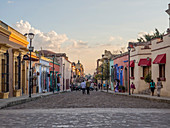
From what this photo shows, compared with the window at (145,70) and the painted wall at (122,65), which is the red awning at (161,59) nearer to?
the window at (145,70)

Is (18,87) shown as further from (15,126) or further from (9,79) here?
(15,126)

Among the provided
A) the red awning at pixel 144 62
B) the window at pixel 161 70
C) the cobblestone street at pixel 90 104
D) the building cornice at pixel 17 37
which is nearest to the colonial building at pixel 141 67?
the red awning at pixel 144 62

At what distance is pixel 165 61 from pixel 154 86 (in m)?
2.60

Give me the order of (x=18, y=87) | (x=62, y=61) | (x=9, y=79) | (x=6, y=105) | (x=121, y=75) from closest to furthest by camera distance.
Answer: (x=6, y=105)
(x=9, y=79)
(x=18, y=87)
(x=121, y=75)
(x=62, y=61)

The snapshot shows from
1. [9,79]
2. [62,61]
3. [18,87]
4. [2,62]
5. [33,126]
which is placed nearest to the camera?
[33,126]

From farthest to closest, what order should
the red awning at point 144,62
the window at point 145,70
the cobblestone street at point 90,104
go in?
1. the window at point 145,70
2. the red awning at point 144,62
3. the cobblestone street at point 90,104

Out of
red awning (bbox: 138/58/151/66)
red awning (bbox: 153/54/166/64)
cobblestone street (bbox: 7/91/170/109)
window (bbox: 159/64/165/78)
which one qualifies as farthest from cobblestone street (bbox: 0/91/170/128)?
red awning (bbox: 138/58/151/66)

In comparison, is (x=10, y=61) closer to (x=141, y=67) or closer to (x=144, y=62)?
(x=144, y=62)

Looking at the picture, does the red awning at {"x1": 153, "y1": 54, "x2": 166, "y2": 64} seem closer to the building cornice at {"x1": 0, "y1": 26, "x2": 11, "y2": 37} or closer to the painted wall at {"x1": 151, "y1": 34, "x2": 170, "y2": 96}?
the painted wall at {"x1": 151, "y1": 34, "x2": 170, "y2": 96}

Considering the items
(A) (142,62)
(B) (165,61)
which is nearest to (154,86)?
(B) (165,61)

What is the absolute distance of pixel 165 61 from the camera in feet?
96.5

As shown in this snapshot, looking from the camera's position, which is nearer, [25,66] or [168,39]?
[168,39]

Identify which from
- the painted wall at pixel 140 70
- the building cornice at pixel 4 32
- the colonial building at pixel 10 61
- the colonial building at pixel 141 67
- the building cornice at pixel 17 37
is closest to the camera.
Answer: the building cornice at pixel 4 32

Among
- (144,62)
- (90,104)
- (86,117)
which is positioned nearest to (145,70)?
(144,62)
